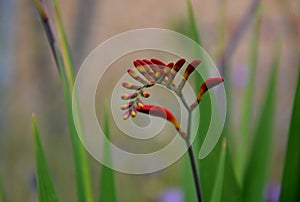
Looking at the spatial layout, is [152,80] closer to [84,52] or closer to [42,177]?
[42,177]

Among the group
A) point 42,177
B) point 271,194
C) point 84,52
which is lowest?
point 271,194

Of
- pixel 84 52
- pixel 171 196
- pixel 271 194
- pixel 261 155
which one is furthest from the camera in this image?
pixel 84 52

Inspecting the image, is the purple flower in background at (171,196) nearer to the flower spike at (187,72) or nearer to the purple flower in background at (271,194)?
the purple flower in background at (271,194)

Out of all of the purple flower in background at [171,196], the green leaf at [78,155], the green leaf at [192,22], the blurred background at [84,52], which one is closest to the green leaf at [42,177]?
the green leaf at [78,155]

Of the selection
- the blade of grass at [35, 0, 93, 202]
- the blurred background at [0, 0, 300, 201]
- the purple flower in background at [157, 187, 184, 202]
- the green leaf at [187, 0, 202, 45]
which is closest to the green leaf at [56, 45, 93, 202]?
the blade of grass at [35, 0, 93, 202]

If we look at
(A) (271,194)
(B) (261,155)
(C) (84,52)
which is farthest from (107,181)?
(C) (84,52)

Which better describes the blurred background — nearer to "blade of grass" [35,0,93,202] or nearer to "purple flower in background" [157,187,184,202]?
"purple flower in background" [157,187,184,202]

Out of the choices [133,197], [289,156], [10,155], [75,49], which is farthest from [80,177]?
[75,49]
